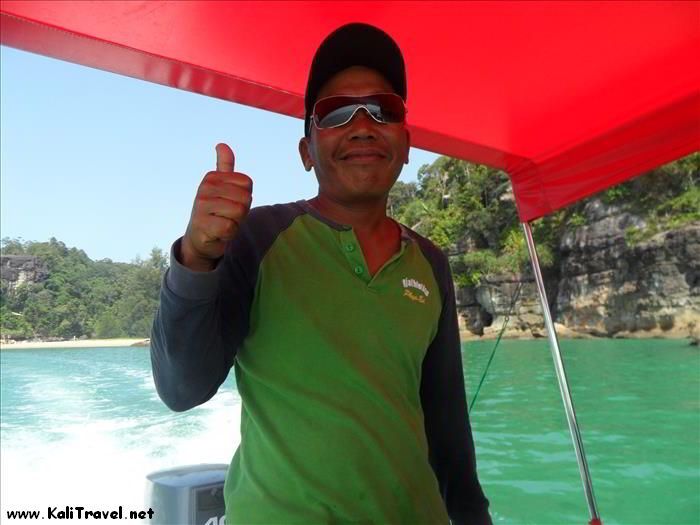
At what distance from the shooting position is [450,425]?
2.76ft

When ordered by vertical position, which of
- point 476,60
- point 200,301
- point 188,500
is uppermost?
point 476,60

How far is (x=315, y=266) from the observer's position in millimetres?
665

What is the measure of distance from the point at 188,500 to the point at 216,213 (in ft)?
3.82

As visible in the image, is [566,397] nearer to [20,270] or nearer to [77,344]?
[20,270]

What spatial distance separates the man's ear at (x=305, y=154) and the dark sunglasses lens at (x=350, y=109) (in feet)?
0.18

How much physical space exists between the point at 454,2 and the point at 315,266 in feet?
2.54

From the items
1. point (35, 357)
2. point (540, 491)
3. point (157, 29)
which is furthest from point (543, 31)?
point (35, 357)

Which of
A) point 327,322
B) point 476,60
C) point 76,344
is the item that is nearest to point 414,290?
point 327,322

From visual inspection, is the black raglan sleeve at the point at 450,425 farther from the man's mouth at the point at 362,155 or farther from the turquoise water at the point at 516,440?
the turquoise water at the point at 516,440

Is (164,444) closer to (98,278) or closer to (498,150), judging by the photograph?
(498,150)

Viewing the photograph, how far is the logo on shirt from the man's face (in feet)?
0.40

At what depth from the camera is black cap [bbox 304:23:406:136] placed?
0.78 m

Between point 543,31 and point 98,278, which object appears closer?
point 543,31

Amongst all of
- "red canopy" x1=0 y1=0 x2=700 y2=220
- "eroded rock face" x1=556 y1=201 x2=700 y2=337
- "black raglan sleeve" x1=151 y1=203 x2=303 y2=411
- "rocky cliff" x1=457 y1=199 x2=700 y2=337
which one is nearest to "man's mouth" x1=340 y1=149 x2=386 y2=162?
"black raglan sleeve" x1=151 y1=203 x2=303 y2=411
